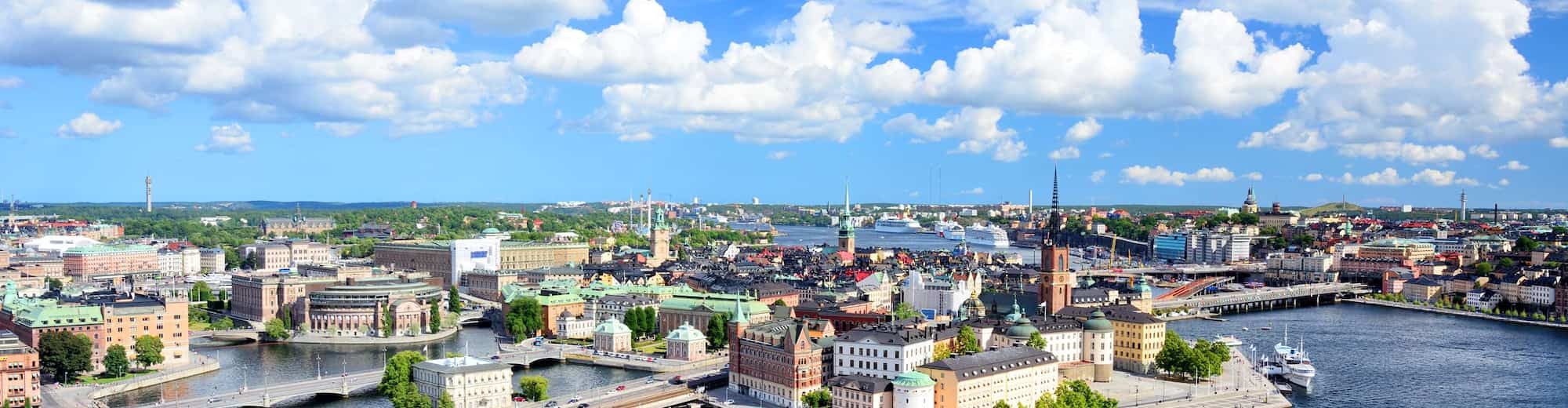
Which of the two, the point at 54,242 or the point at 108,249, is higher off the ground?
the point at 108,249

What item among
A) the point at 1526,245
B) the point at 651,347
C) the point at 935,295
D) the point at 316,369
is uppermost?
the point at 1526,245

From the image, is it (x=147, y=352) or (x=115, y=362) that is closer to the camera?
(x=115, y=362)

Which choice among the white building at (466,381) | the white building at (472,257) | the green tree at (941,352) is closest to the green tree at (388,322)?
the white building at (466,381)

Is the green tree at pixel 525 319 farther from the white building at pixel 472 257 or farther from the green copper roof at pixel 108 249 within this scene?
the green copper roof at pixel 108 249

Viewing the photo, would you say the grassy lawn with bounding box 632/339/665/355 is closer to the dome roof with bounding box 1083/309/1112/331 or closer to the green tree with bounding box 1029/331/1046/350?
the green tree with bounding box 1029/331/1046/350

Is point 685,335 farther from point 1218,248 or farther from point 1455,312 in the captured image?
point 1218,248

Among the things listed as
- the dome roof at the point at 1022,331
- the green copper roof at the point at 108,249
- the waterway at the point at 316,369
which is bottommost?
the waterway at the point at 316,369

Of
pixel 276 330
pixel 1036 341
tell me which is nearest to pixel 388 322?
pixel 276 330

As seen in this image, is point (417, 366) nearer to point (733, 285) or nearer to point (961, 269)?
point (733, 285)
